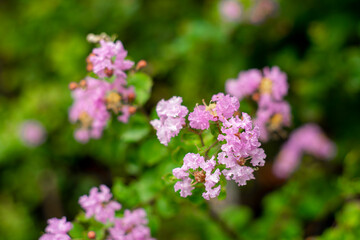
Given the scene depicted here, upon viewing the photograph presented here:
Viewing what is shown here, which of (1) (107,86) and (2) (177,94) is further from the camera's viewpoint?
(2) (177,94)

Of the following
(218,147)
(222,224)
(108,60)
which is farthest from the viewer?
(222,224)

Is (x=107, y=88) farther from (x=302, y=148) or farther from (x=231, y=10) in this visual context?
(x=302, y=148)

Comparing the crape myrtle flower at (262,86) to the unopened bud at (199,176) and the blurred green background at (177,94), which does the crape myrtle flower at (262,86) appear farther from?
the unopened bud at (199,176)

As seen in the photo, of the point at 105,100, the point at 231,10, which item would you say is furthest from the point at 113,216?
the point at 231,10

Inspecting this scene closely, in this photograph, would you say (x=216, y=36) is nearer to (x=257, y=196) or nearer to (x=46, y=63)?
(x=257, y=196)

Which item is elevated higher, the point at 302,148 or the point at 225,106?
the point at 302,148

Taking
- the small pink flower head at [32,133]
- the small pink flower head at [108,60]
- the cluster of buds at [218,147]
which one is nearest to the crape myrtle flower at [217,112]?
the cluster of buds at [218,147]

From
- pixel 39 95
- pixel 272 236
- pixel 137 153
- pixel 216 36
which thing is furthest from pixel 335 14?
pixel 39 95
